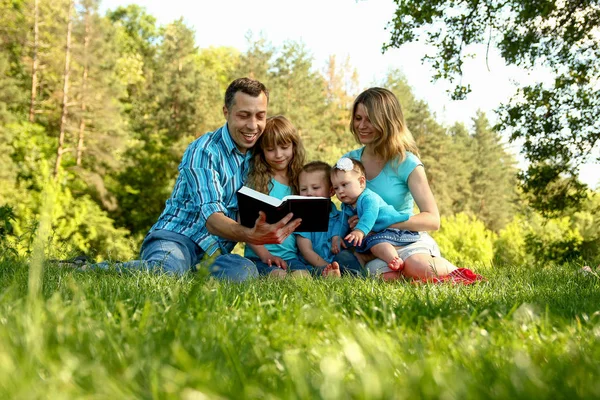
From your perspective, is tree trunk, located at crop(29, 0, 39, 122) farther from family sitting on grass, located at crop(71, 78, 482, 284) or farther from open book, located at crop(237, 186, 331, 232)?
open book, located at crop(237, 186, 331, 232)

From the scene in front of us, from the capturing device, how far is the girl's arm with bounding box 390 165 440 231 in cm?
542

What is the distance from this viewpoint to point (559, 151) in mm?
15000

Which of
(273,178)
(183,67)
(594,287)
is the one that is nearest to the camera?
(594,287)

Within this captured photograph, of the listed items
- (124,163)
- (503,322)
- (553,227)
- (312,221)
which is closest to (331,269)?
(312,221)

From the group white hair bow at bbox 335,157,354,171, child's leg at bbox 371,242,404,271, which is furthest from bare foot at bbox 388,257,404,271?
white hair bow at bbox 335,157,354,171

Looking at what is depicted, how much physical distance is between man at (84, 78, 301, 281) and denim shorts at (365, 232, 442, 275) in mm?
1144

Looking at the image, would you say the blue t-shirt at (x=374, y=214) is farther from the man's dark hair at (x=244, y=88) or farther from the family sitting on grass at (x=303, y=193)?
the man's dark hair at (x=244, y=88)

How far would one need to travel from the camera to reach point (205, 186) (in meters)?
5.30

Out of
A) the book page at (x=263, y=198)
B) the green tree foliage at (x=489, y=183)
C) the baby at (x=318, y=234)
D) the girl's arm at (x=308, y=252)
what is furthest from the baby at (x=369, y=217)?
the green tree foliage at (x=489, y=183)

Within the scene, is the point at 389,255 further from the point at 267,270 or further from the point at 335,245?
the point at 267,270

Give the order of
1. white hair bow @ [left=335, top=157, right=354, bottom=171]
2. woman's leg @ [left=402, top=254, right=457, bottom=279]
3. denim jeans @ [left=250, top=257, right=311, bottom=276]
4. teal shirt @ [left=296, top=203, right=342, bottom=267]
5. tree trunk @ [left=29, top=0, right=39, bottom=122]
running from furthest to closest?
1. tree trunk @ [left=29, top=0, right=39, bottom=122]
2. teal shirt @ [left=296, top=203, right=342, bottom=267]
3. denim jeans @ [left=250, top=257, right=311, bottom=276]
4. white hair bow @ [left=335, top=157, right=354, bottom=171]
5. woman's leg @ [left=402, top=254, right=457, bottom=279]

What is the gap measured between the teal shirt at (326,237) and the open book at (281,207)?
103 centimetres

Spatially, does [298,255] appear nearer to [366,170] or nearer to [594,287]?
[366,170]

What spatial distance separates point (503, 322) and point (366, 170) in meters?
3.89
